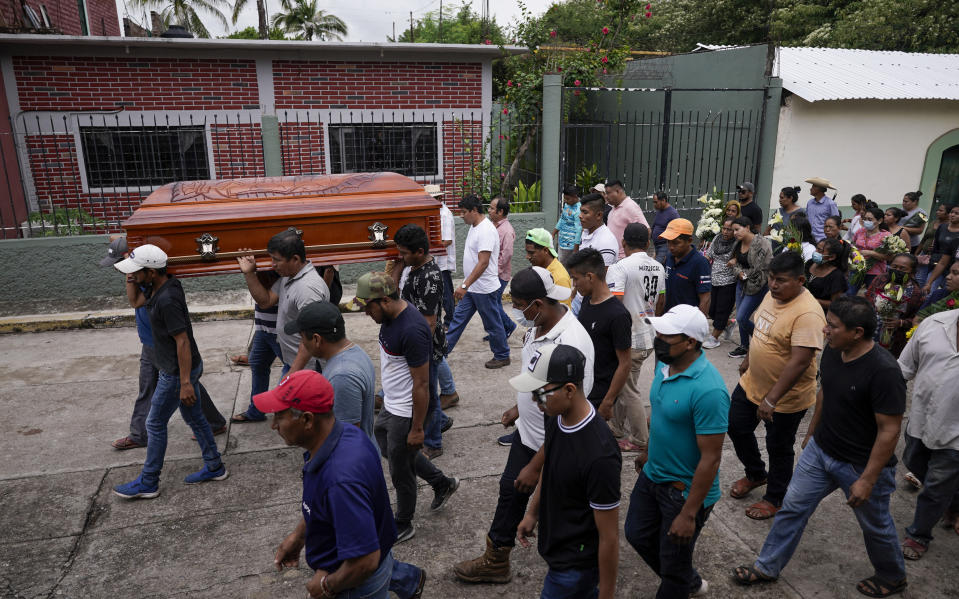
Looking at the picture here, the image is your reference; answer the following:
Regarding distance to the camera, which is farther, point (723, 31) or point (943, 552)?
point (723, 31)

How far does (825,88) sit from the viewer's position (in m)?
11.1

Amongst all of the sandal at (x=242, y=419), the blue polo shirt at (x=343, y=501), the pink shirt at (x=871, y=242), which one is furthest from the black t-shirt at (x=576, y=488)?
the pink shirt at (x=871, y=242)

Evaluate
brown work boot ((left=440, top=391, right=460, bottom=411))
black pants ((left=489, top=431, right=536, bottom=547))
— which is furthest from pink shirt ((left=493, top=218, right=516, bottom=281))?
black pants ((left=489, top=431, right=536, bottom=547))

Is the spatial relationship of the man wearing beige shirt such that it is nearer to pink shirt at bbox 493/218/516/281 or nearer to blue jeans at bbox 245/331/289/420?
pink shirt at bbox 493/218/516/281

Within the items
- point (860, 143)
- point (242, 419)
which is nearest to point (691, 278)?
point (242, 419)

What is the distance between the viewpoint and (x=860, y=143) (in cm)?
1172

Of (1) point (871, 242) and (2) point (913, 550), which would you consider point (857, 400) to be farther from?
(1) point (871, 242)

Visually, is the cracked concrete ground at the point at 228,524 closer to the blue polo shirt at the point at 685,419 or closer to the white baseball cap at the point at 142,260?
the blue polo shirt at the point at 685,419

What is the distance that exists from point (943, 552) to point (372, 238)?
4.11 m

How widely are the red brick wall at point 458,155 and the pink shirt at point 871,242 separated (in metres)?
5.35

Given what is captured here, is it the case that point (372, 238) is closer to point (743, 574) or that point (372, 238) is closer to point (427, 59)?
point (743, 574)

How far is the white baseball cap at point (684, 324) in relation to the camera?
276cm

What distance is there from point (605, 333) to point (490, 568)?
1.46 meters

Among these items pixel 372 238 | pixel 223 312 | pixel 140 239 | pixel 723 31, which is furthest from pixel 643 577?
pixel 723 31
